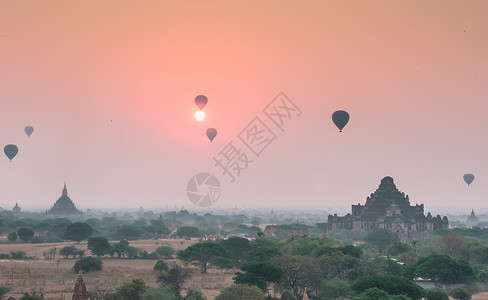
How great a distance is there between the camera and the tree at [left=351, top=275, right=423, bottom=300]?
61.9 m

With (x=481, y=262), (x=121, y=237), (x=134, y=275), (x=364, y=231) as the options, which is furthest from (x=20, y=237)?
(x=481, y=262)

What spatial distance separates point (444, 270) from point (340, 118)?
67225 millimetres

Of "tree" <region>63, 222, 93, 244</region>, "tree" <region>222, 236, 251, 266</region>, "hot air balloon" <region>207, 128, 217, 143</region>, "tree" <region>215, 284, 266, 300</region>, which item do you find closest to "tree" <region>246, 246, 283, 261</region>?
"tree" <region>222, 236, 251, 266</region>

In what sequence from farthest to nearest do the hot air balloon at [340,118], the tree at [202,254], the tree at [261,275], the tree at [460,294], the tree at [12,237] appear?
the tree at [12,237], the hot air balloon at [340,118], the tree at [202,254], the tree at [261,275], the tree at [460,294]

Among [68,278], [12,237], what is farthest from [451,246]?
[12,237]

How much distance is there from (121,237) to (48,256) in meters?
69.5

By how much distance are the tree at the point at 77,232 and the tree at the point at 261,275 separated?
110m

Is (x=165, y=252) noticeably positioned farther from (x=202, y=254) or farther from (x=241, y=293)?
(x=241, y=293)

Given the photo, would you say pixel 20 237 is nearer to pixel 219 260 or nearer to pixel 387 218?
pixel 219 260

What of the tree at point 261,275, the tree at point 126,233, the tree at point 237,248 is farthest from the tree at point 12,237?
the tree at point 261,275

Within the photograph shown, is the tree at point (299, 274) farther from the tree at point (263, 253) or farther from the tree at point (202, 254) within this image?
Answer: the tree at point (202, 254)

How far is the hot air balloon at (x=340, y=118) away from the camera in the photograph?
456 ft

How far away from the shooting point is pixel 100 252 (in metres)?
126

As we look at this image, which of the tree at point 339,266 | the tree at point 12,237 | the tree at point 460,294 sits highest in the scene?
the tree at point 12,237
